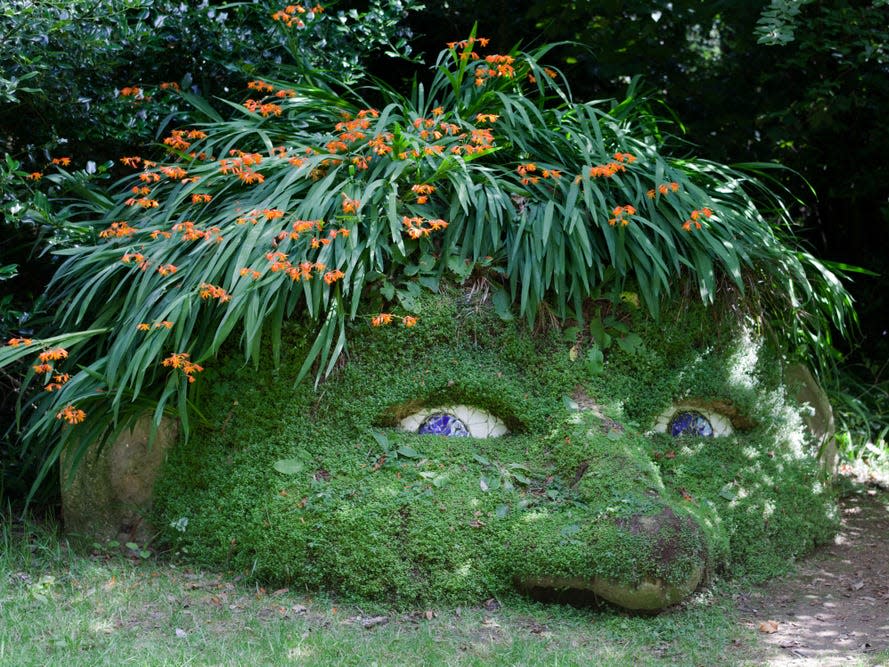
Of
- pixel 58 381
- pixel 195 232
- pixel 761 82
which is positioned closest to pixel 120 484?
pixel 58 381

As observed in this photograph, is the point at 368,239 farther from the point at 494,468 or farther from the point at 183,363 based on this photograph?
the point at 494,468

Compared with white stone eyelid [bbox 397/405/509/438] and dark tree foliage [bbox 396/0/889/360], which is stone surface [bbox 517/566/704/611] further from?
dark tree foliage [bbox 396/0/889/360]

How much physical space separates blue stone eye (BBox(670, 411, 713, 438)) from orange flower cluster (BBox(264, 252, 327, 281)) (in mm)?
1906

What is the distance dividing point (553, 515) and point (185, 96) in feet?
9.72

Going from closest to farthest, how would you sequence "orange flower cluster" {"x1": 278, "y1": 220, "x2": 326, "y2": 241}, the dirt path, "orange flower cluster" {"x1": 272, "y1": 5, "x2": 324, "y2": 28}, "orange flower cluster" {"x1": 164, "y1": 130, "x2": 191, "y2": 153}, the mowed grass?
1. the mowed grass
2. the dirt path
3. "orange flower cluster" {"x1": 278, "y1": 220, "x2": 326, "y2": 241}
4. "orange flower cluster" {"x1": 164, "y1": 130, "x2": 191, "y2": 153}
5. "orange flower cluster" {"x1": 272, "y1": 5, "x2": 324, "y2": 28}

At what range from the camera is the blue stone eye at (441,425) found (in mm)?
4211

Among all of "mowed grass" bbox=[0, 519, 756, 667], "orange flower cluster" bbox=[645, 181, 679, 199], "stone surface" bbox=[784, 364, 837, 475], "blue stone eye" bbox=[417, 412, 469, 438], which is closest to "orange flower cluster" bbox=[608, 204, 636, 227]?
"orange flower cluster" bbox=[645, 181, 679, 199]

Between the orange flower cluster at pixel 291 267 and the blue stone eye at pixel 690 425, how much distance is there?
1906 mm

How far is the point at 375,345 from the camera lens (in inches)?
164

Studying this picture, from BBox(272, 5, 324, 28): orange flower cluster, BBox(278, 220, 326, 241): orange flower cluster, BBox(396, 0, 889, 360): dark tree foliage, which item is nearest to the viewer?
BBox(278, 220, 326, 241): orange flower cluster

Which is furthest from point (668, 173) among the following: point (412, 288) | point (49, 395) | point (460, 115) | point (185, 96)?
point (49, 395)

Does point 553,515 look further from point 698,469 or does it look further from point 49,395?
point 49,395

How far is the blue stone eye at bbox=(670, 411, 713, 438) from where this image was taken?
4520 millimetres

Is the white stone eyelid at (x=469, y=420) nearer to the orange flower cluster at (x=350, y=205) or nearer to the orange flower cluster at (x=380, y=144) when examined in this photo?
the orange flower cluster at (x=350, y=205)
